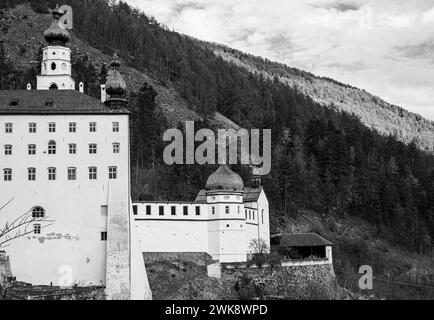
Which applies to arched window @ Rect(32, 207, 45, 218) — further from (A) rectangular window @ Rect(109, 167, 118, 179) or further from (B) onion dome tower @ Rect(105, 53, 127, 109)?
(B) onion dome tower @ Rect(105, 53, 127, 109)

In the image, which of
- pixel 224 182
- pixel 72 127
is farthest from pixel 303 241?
pixel 72 127

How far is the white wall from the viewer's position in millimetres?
46969

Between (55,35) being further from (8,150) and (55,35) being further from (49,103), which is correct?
(8,150)

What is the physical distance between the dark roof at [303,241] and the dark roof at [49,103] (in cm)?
2148

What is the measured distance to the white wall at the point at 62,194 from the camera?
46969 mm

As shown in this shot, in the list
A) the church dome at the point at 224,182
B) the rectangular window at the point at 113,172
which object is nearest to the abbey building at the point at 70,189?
the rectangular window at the point at 113,172

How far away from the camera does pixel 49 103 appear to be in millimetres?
48875

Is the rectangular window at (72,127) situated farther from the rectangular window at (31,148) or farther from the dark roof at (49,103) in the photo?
the rectangular window at (31,148)

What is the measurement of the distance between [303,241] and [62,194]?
23.5 m

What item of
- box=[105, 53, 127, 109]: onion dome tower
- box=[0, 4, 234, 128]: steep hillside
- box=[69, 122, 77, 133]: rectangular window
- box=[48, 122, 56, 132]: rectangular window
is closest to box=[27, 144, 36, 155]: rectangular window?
box=[48, 122, 56, 132]: rectangular window

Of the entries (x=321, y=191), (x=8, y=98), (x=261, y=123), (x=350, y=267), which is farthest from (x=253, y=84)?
(x=8, y=98)

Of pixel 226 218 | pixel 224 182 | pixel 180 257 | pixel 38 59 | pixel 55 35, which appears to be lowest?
pixel 180 257

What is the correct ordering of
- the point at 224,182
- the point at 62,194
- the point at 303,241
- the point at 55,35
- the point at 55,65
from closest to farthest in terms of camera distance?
the point at 62,194 → the point at 224,182 → the point at 55,65 → the point at 55,35 → the point at 303,241

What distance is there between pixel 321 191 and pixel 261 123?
68.5ft
